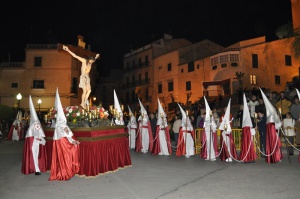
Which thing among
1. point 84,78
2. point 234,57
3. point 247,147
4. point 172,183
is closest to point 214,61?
point 234,57

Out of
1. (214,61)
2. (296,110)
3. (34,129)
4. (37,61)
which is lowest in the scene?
(34,129)

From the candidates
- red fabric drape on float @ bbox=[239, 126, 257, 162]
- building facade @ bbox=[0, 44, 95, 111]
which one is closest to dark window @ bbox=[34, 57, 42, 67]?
building facade @ bbox=[0, 44, 95, 111]

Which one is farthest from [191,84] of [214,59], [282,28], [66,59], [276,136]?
[276,136]

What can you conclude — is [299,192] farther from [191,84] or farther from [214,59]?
[191,84]

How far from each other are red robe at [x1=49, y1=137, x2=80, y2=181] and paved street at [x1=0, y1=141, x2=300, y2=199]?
0.25m

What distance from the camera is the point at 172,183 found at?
7023 mm

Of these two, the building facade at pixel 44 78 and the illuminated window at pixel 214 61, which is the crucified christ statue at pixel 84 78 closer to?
the illuminated window at pixel 214 61

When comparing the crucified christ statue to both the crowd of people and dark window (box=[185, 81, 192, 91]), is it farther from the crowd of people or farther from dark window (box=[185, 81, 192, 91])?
dark window (box=[185, 81, 192, 91])

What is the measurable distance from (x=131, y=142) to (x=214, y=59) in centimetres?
2431

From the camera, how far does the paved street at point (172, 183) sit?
607 centimetres

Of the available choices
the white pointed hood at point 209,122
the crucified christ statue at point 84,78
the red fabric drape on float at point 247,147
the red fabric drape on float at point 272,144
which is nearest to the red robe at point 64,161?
the crucified christ statue at point 84,78

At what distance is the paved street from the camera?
6.07 m

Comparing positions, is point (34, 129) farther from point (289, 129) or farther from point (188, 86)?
point (188, 86)

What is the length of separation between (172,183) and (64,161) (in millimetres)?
3191
